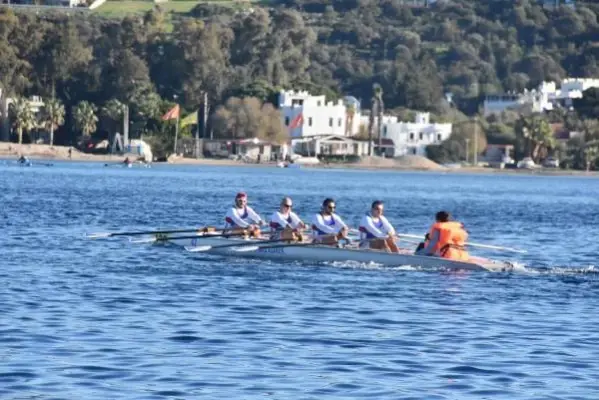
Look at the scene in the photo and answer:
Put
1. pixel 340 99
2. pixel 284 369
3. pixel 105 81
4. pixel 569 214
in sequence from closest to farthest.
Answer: pixel 284 369 → pixel 569 214 → pixel 105 81 → pixel 340 99

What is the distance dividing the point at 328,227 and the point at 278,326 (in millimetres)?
11535

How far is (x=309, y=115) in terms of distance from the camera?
512 ft

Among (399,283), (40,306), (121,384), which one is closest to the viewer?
(121,384)

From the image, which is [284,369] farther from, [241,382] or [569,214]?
[569,214]

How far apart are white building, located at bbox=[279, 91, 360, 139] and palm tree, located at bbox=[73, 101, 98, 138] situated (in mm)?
20564

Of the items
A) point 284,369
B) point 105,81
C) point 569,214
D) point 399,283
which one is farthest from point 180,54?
point 284,369

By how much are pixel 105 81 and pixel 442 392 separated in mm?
136357

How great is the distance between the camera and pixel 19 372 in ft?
63.1

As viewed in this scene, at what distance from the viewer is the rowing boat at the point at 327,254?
1316 inches

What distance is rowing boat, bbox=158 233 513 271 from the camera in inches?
1316

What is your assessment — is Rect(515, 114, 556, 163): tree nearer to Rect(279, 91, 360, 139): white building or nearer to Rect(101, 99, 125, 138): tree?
Rect(279, 91, 360, 139): white building

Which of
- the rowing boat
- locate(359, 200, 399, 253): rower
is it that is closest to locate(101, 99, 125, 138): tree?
the rowing boat

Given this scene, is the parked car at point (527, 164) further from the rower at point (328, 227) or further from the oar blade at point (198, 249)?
the rower at point (328, 227)

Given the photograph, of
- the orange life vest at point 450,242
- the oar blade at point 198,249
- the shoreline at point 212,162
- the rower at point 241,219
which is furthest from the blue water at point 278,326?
the shoreline at point 212,162
